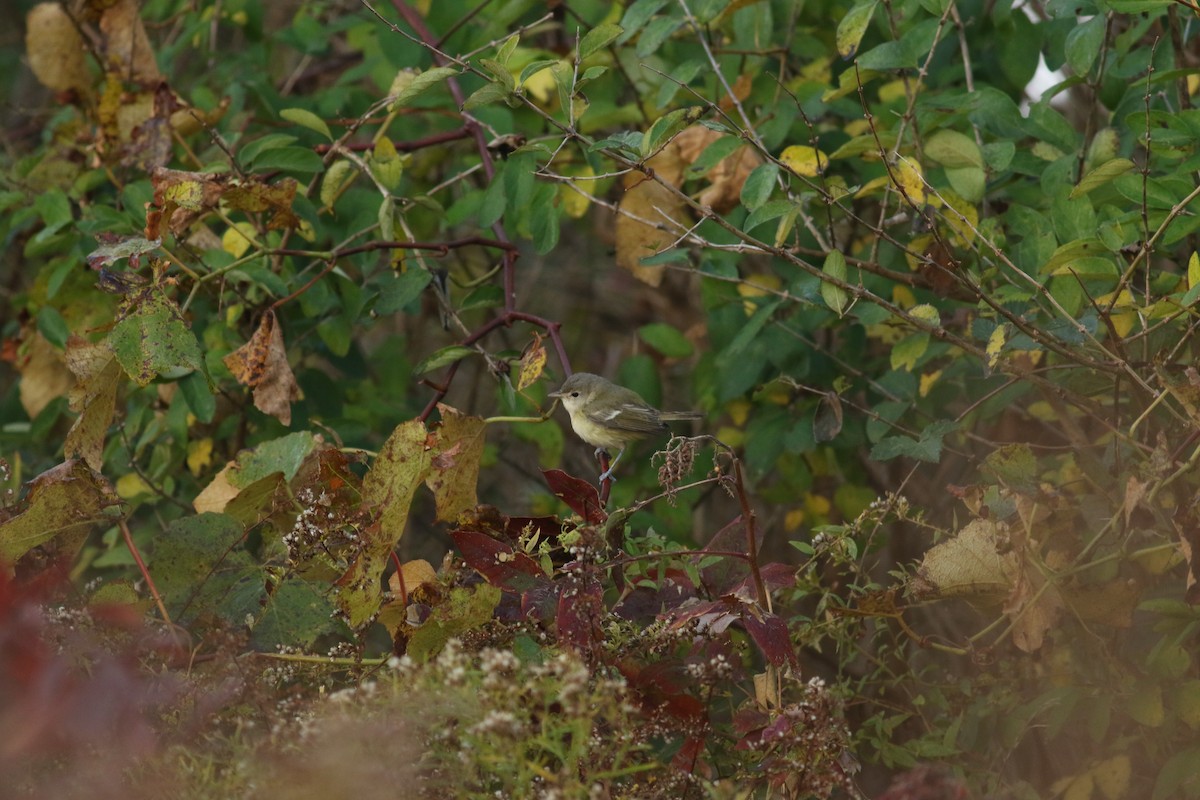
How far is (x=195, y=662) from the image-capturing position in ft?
6.01

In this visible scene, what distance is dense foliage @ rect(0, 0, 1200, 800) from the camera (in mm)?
1577

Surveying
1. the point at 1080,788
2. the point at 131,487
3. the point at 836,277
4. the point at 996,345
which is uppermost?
the point at 836,277

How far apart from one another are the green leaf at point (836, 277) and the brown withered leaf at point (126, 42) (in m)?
2.07

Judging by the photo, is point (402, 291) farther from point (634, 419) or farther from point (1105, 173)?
point (1105, 173)

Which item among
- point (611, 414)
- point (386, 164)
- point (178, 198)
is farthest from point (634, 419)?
point (178, 198)

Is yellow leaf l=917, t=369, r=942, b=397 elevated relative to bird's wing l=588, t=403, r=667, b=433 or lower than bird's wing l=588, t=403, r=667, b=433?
elevated

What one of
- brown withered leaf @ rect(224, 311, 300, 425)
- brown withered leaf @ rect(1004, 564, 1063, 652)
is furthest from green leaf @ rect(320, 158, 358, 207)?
brown withered leaf @ rect(1004, 564, 1063, 652)

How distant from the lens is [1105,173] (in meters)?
2.24

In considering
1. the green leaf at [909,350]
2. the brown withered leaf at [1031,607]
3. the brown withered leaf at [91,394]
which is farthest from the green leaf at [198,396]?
the brown withered leaf at [1031,607]

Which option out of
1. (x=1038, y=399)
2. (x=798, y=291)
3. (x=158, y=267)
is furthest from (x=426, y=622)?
(x=1038, y=399)

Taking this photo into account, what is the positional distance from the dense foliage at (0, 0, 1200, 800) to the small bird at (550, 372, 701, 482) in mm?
184

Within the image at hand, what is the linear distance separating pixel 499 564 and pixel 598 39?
1.02 meters

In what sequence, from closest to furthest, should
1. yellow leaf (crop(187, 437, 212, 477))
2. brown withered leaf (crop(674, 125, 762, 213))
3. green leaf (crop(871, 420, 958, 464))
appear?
green leaf (crop(871, 420, 958, 464)), brown withered leaf (crop(674, 125, 762, 213)), yellow leaf (crop(187, 437, 212, 477))

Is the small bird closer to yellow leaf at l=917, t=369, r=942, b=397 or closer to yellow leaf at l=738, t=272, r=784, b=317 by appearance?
yellow leaf at l=738, t=272, r=784, b=317
